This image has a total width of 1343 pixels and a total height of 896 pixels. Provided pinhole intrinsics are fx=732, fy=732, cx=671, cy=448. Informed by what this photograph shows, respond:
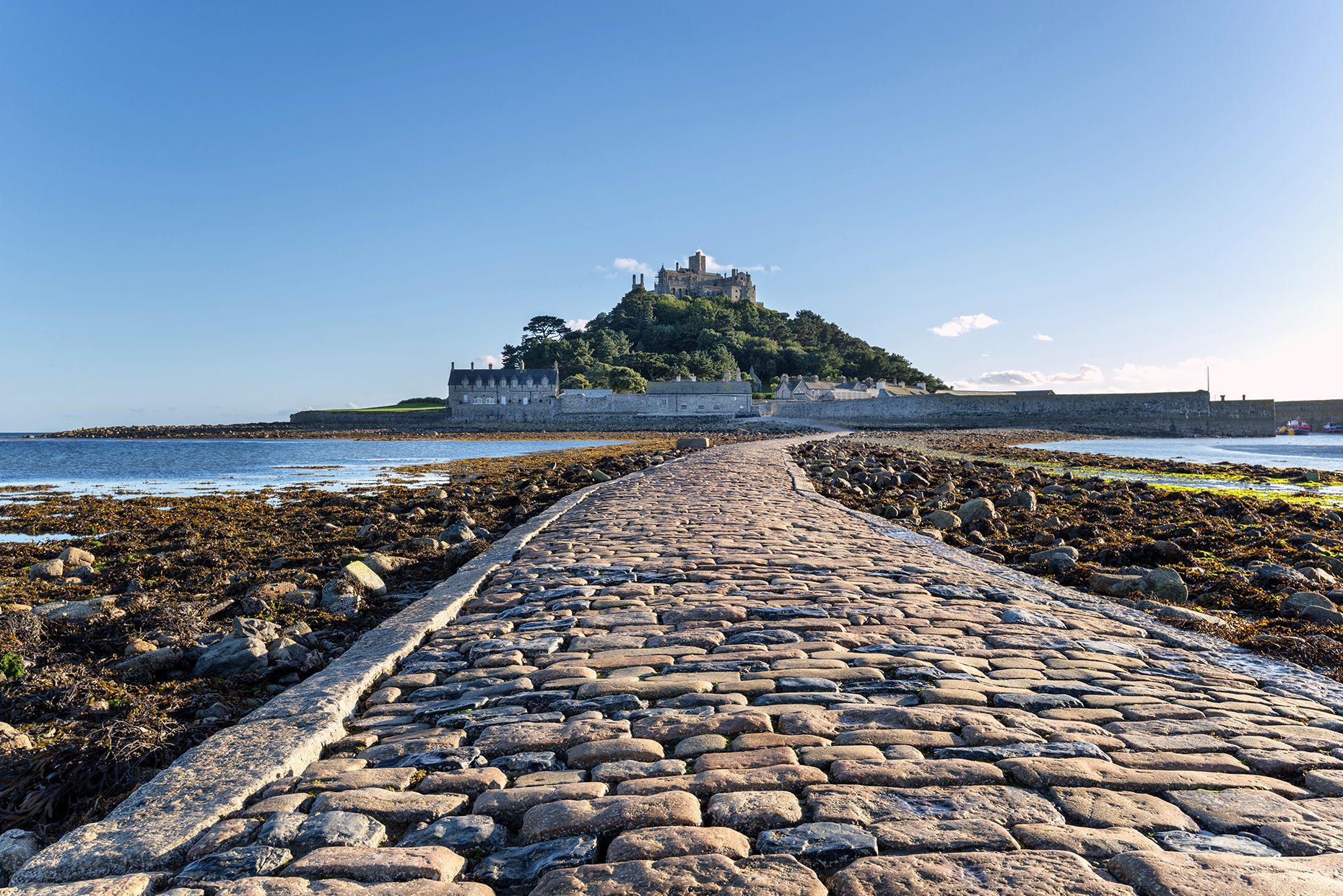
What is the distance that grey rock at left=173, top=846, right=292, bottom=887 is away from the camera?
6.35 ft

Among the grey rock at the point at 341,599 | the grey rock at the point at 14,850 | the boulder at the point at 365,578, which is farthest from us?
the boulder at the point at 365,578

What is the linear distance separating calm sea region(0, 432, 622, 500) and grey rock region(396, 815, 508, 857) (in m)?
17.8

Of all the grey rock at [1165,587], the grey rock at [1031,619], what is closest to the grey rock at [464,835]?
the grey rock at [1031,619]

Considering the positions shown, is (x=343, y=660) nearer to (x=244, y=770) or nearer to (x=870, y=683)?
(x=244, y=770)

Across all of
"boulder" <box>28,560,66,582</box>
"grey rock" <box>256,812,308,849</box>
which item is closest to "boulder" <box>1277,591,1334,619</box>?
"grey rock" <box>256,812,308,849</box>

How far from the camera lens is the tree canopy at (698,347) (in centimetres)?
9075

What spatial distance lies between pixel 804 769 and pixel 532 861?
0.94 meters

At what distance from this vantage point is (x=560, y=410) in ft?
259

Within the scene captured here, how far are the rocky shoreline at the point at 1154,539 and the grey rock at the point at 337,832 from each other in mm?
4577

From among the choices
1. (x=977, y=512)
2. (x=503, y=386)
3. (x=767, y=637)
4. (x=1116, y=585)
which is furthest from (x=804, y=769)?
A: (x=503, y=386)

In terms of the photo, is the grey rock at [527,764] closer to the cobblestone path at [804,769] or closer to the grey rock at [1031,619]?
the cobblestone path at [804,769]

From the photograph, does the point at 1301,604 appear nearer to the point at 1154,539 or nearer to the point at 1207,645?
the point at 1207,645

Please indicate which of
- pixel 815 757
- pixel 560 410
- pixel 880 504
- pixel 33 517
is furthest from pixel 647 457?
pixel 560 410

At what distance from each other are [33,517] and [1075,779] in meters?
16.9
